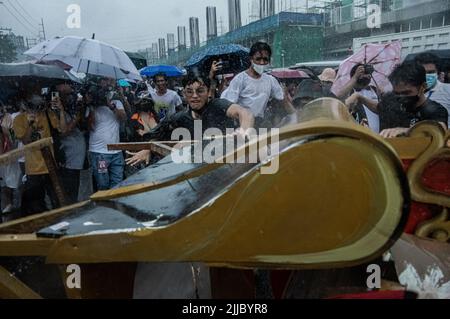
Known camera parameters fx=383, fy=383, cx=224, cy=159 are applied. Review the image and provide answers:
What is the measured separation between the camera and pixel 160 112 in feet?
13.7

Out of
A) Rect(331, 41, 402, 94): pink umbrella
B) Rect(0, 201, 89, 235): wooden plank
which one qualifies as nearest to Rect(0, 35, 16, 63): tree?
Rect(331, 41, 402, 94): pink umbrella

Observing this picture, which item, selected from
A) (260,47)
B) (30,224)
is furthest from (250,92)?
(30,224)

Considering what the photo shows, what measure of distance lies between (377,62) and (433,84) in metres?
0.46

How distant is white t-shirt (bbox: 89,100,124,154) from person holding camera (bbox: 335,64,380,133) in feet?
6.35

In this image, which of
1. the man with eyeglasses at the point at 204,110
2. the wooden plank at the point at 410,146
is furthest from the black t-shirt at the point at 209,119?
the wooden plank at the point at 410,146

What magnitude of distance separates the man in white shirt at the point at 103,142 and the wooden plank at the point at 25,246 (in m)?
2.13

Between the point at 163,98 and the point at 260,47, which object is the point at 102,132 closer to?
the point at 163,98

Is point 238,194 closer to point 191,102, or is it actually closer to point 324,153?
point 324,153

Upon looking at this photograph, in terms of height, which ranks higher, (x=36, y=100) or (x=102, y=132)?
(x=36, y=100)

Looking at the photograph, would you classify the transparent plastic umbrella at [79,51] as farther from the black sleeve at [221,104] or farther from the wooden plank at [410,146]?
the wooden plank at [410,146]

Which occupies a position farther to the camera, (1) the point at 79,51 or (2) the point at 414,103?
(1) the point at 79,51

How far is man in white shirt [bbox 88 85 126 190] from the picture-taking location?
335 centimetres

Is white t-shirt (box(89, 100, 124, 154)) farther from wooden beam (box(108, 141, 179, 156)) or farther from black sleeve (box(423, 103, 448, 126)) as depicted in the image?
black sleeve (box(423, 103, 448, 126))
